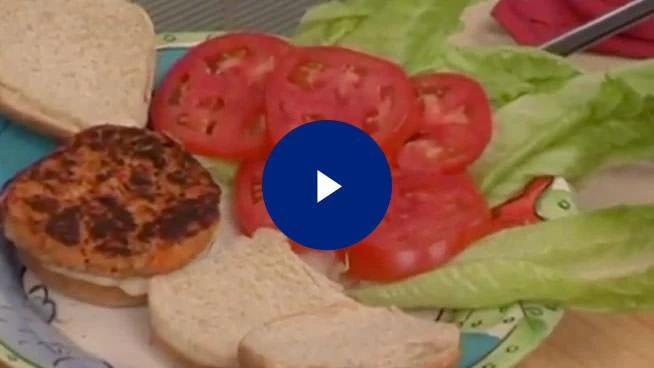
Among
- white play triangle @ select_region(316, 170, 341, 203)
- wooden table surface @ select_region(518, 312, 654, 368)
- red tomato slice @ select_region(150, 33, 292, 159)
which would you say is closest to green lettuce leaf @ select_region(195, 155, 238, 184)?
red tomato slice @ select_region(150, 33, 292, 159)

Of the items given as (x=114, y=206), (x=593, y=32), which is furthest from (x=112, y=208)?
(x=593, y=32)

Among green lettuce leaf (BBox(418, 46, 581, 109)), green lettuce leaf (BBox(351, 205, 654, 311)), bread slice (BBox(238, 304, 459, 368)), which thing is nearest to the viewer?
bread slice (BBox(238, 304, 459, 368))

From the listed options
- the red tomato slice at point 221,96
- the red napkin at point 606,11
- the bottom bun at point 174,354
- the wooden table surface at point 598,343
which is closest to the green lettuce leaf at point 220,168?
the red tomato slice at point 221,96

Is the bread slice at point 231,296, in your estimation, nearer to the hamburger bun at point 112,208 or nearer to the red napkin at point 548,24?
the hamburger bun at point 112,208

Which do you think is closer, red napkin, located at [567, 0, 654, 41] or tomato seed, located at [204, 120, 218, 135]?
tomato seed, located at [204, 120, 218, 135]

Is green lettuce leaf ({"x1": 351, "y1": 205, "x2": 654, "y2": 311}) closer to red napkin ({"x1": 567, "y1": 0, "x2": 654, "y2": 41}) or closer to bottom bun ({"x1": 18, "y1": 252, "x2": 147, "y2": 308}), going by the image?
bottom bun ({"x1": 18, "y1": 252, "x2": 147, "y2": 308})

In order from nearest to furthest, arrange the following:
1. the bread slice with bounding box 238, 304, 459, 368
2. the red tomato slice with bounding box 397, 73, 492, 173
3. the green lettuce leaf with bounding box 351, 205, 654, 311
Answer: the bread slice with bounding box 238, 304, 459, 368 → the green lettuce leaf with bounding box 351, 205, 654, 311 → the red tomato slice with bounding box 397, 73, 492, 173

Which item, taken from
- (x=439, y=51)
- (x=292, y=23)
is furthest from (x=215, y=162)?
(x=292, y=23)
